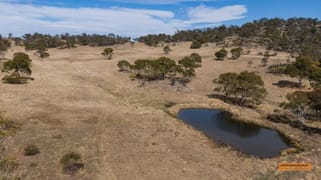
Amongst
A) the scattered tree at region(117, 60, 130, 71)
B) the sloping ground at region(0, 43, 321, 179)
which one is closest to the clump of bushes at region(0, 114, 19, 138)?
the sloping ground at region(0, 43, 321, 179)

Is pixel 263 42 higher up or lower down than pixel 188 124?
higher up

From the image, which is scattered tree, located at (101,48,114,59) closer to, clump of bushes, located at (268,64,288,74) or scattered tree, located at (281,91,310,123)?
clump of bushes, located at (268,64,288,74)

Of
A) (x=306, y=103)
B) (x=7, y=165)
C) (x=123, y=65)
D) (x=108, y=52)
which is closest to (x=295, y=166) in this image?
(x=306, y=103)

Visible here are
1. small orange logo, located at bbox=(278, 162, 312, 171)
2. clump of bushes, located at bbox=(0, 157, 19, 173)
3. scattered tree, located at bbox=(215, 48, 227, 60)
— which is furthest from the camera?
scattered tree, located at bbox=(215, 48, 227, 60)

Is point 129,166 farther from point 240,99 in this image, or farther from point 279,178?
point 240,99

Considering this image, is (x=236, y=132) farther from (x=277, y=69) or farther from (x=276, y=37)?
(x=276, y=37)

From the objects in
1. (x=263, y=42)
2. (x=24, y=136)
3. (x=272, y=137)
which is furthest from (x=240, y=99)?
(x=263, y=42)

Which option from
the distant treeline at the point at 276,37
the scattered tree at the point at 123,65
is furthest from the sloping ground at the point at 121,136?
the distant treeline at the point at 276,37
